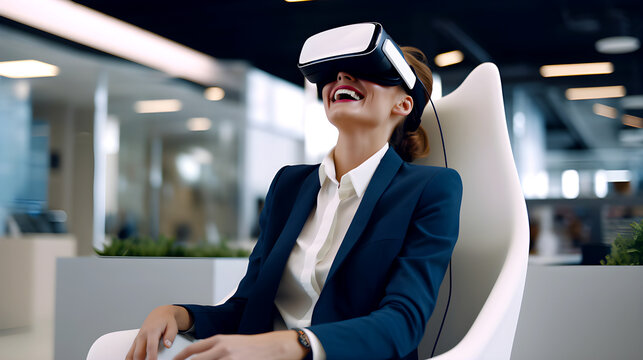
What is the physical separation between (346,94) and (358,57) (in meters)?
0.11

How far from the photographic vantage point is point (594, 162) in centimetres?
975

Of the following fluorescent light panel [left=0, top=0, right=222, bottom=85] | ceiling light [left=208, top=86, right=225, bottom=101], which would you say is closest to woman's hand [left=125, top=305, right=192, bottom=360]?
fluorescent light panel [left=0, top=0, right=222, bottom=85]

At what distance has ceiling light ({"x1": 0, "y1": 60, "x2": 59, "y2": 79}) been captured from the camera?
25.4 ft

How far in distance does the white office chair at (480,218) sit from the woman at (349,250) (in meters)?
0.13

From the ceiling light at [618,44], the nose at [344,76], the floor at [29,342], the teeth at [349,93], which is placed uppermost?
the ceiling light at [618,44]

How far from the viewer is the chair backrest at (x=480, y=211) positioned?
4.61 ft

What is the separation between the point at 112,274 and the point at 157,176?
25.9ft

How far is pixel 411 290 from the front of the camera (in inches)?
45.7

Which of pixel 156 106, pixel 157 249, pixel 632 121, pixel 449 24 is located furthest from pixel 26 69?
pixel 632 121

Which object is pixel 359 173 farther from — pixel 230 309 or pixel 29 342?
pixel 29 342

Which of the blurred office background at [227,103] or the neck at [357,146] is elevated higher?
the blurred office background at [227,103]

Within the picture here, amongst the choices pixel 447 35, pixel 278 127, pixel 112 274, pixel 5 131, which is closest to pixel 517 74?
pixel 447 35

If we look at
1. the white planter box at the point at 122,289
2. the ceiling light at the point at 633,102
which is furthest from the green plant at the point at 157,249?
the ceiling light at the point at 633,102

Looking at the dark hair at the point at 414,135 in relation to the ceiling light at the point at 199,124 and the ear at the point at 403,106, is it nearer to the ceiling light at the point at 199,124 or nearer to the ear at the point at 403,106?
the ear at the point at 403,106
